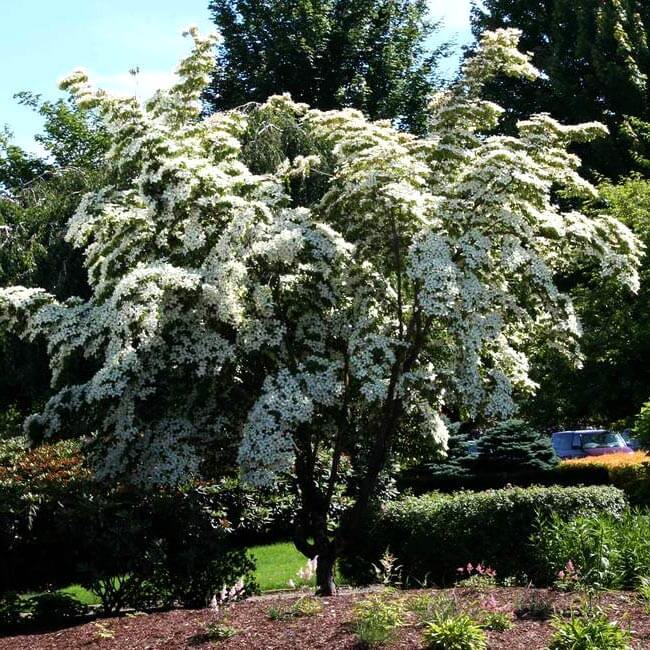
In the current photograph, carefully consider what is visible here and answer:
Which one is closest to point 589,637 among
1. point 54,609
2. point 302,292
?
point 302,292

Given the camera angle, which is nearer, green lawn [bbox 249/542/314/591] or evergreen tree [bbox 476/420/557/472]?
green lawn [bbox 249/542/314/591]

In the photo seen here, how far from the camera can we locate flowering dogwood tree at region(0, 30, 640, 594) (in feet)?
21.6

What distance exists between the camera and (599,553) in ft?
22.9

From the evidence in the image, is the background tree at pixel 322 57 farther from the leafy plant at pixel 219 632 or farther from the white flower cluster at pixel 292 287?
the leafy plant at pixel 219 632

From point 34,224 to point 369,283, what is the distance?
8133 millimetres

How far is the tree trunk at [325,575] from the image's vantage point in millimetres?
7328

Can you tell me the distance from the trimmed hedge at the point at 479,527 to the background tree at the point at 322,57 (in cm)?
1318

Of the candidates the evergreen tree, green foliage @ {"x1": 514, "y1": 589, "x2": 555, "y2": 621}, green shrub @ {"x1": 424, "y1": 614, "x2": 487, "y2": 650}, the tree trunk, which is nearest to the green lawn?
the tree trunk

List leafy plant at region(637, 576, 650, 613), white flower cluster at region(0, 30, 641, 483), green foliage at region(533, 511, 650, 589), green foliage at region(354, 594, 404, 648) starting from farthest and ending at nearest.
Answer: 1. green foliage at region(533, 511, 650, 589)
2. white flower cluster at region(0, 30, 641, 483)
3. leafy plant at region(637, 576, 650, 613)
4. green foliage at region(354, 594, 404, 648)

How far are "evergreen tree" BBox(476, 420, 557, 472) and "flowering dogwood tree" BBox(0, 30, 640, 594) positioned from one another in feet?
26.0

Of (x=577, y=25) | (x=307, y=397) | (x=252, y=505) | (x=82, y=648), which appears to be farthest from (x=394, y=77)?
(x=82, y=648)

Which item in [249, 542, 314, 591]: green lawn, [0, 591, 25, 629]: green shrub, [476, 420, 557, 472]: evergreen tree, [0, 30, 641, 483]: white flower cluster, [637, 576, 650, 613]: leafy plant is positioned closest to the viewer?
[637, 576, 650, 613]: leafy plant

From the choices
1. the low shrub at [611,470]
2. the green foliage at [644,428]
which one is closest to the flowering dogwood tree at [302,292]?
the green foliage at [644,428]

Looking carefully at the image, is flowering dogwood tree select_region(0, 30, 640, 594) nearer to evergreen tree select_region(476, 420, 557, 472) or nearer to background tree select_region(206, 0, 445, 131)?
evergreen tree select_region(476, 420, 557, 472)
